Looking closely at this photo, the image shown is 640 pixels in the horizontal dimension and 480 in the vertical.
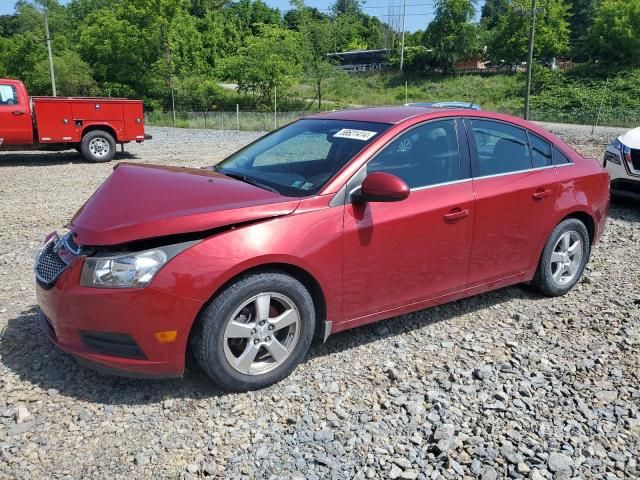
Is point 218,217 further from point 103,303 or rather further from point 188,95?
point 188,95

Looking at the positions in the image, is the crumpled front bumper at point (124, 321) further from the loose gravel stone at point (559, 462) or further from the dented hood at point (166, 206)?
the loose gravel stone at point (559, 462)

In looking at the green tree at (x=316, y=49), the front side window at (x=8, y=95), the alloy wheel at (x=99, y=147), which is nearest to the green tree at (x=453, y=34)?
the green tree at (x=316, y=49)

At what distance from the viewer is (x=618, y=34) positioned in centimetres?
5525

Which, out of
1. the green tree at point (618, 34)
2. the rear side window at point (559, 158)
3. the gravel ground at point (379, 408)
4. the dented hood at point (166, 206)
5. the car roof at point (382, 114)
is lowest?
the gravel ground at point (379, 408)

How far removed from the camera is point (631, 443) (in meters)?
2.87

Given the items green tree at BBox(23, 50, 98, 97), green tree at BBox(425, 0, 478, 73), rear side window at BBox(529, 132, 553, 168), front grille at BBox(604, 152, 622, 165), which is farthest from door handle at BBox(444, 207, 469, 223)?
green tree at BBox(425, 0, 478, 73)

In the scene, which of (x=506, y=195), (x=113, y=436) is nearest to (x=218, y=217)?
(x=113, y=436)

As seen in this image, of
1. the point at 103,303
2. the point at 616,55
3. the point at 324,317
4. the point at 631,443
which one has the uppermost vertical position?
the point at 616,55

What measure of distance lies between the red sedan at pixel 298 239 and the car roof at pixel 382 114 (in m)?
0.02

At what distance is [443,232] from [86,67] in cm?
4680

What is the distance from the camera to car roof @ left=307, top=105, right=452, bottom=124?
387cm

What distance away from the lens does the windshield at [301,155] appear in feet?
11.5

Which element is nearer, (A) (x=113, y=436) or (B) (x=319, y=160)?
(A) (x=113, y=436)

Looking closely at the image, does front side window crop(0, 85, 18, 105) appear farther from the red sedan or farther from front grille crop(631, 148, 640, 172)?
front grille crop(631, 148, 640, 172)
